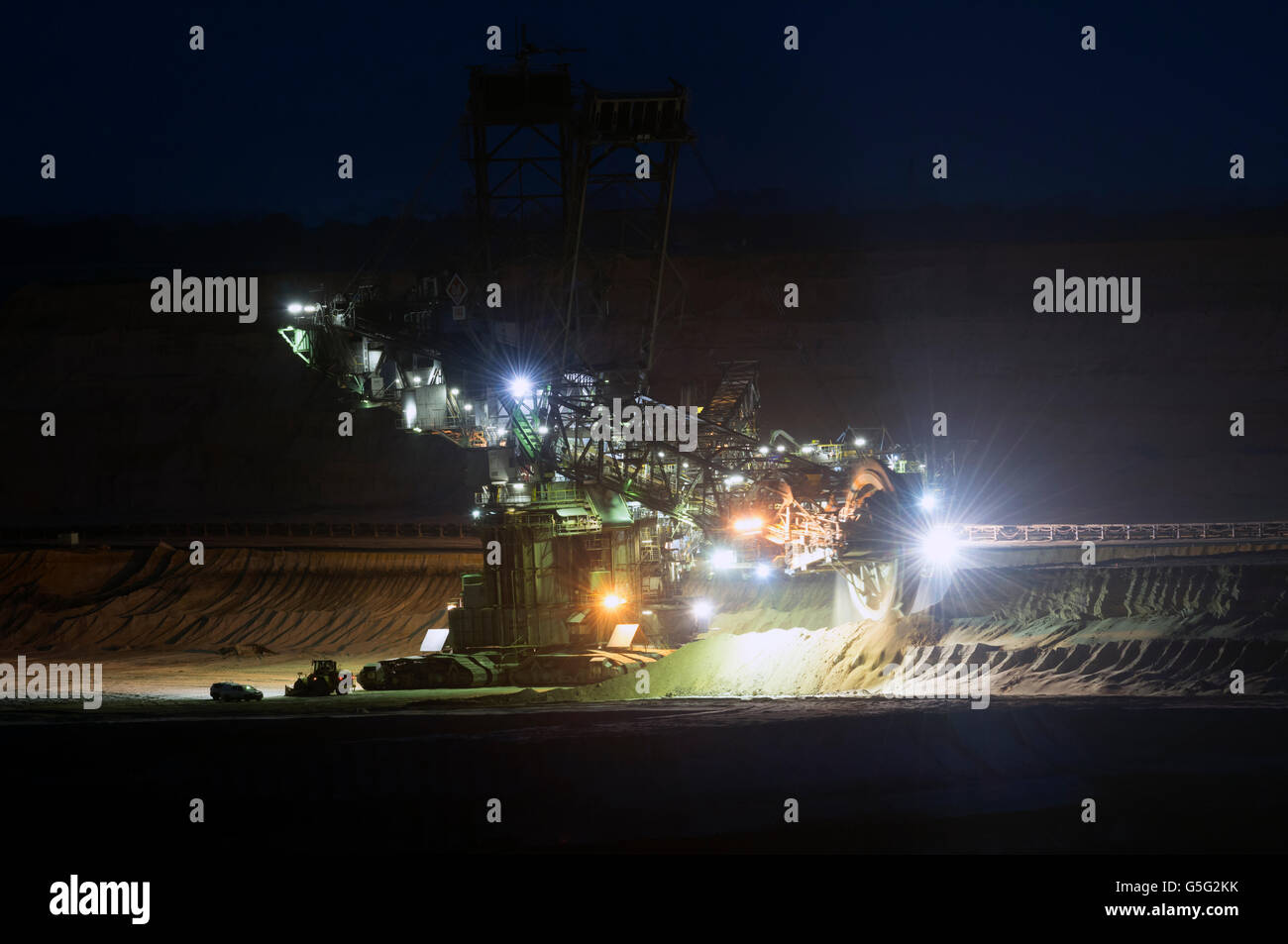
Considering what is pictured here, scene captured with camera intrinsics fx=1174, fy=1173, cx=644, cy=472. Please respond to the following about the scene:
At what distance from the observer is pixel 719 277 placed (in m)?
67.4

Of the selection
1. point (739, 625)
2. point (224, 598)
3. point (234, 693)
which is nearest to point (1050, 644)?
point (739, 625)

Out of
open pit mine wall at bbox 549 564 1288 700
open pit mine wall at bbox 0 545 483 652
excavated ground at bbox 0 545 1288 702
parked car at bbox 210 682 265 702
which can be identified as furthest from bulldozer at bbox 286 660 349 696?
open pit mine wall at bbox 0 545 483 652

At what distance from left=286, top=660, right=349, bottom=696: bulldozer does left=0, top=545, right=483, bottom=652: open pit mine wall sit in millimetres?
12580

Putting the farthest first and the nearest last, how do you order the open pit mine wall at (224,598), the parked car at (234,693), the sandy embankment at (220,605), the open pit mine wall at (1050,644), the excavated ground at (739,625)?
the open pit mine wall at (224,598) < the sandy embankment at (220,605) < the parked car at (234,693) < the excavated ground at (739,625) < the open pit mine wall at (1050,644)

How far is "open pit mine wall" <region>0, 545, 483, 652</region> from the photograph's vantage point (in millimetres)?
42000

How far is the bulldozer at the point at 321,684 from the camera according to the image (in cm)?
2694

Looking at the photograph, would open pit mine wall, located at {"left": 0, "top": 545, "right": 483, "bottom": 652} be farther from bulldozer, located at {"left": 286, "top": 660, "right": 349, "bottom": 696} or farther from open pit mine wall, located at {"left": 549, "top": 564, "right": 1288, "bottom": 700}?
open pit mine wall, located at {"left": 549, "top": 564, "right": 1288, "bottom": 700}

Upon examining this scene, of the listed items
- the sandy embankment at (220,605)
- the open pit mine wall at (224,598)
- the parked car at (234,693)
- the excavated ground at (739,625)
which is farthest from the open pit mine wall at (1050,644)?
the open pit mine wall at (224,598)

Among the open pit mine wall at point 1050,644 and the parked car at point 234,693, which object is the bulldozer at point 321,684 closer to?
the parked car at point 234,693

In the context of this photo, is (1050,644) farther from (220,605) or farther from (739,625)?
(220,605)

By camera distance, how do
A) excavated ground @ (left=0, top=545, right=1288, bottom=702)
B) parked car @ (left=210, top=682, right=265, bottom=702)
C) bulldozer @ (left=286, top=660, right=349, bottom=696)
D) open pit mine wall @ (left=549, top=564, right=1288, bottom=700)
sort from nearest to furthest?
1. open pit mine wall @ (left=549, top=564, right=1288, bottom=700)
2. excavated ground @ (left=0, top=545, right=1288, bottom=702)
3. parked car @ (left=210, top=682, right=265, bottom=702)
4. bulldozer @ (left=286, top=660, right=349, bottom=696)

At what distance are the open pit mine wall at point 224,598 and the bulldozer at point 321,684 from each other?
41.3ft

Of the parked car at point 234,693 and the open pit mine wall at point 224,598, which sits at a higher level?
the open pit mine wall at point 224,598
